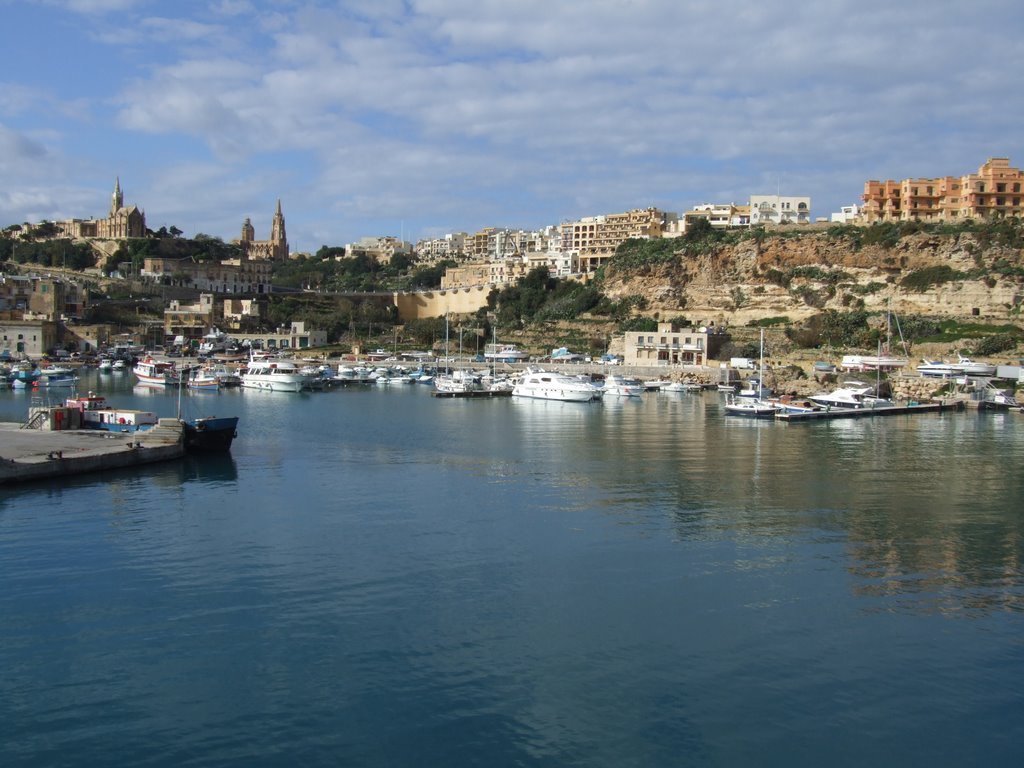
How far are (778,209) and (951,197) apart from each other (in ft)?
62.5

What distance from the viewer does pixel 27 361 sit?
6025cm

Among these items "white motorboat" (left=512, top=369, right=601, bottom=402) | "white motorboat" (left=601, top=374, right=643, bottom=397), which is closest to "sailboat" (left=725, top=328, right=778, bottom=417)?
"white motorboat" (left=512, top=369, right=601, bottom=402)

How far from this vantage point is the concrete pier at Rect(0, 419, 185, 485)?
21016mm

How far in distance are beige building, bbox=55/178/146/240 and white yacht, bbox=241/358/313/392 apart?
58459 millimetres

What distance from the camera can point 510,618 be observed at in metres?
12.4

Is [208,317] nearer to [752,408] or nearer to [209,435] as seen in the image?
[752,408]

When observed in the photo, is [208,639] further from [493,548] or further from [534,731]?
[493,548]

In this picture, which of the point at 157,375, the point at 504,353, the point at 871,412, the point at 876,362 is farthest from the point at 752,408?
the point at 157,375

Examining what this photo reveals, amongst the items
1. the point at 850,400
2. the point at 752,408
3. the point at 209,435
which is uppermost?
the point at 209,435

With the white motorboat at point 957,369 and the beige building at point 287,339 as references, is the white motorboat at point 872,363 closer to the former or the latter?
the white motorboat at point 957,369

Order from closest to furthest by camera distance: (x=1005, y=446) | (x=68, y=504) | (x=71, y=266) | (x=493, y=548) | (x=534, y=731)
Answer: (x=534, y=731)
(x=493, y=548)
(x=68, y=504)
(x=1005, y=446)
(x=71, y=266)

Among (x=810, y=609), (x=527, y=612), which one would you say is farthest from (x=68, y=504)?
(x=810, y=609)

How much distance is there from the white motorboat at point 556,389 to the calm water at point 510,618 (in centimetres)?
2202

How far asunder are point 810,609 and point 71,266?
9836 cm
